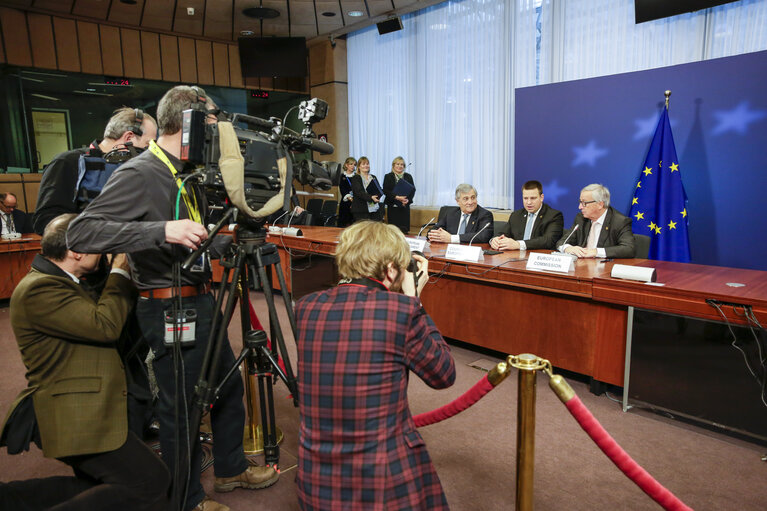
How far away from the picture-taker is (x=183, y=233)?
131cm

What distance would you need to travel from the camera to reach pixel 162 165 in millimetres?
1489

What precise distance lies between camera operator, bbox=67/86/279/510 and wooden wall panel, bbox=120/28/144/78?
19.7ft

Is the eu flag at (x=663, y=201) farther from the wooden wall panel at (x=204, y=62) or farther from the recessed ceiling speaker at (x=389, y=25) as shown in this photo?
the wooden wall panel at (x=204, y=62)

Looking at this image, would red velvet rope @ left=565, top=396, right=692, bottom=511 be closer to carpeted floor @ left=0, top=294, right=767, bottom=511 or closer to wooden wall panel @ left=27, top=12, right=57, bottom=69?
carpeted floor @ left=0, top=294, right=767, bottom=511

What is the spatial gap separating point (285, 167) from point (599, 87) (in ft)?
13.1

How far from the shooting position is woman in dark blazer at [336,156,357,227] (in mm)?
6230

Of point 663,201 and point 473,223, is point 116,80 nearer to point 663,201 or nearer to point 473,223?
point 473,223

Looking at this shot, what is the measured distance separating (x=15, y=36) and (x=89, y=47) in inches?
29.9

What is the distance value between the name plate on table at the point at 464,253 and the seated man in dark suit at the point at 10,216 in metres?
4.42

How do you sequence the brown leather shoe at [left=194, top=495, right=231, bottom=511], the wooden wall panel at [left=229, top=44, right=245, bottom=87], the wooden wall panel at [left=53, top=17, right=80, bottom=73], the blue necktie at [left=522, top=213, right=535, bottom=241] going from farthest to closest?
the wooden wall panel at [left=229, top=44, right=245, bottom=87] → the wooden wall panel at [left=53, top=17, right=80, bottom=73] → the blue necktie at [left=522, top=213, right=535, bottom=241] → the brown leather shoe at [left=194, top=495, right=231, bottom=511]

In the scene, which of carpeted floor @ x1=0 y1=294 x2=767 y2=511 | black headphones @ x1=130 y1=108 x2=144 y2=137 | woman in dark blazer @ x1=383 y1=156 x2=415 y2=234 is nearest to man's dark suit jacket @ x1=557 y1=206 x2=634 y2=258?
carpeted floor @ x1=0 y1=294 x2=767 y2=511

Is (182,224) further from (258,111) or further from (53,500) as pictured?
(258,111)

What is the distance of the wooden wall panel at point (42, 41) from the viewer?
5.79 meters

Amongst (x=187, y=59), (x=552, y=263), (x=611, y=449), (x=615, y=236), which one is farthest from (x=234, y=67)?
(x=611, y=449)
